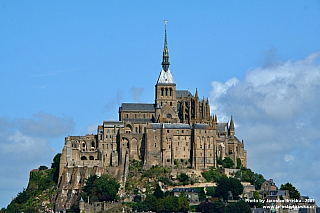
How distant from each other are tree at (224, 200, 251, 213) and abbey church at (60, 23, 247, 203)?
12.3 metres

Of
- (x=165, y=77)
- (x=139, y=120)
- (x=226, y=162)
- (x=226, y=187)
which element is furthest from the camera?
(x=165, y=77)

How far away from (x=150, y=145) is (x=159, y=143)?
4.28 ft

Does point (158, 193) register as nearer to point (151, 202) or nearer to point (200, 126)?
point (151, 202)

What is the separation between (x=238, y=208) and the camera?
10869cm

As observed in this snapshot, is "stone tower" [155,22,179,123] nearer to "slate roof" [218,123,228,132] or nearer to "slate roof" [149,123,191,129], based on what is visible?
"slate roof" [149,123,191,129]

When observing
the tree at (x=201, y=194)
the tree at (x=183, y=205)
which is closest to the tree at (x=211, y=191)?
the tree at (x=201, y=194)

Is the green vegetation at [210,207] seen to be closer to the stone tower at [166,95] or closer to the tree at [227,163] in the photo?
the tree at [227,163]

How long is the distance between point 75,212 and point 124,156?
37.5 ft

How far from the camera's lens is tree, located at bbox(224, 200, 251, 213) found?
108 m

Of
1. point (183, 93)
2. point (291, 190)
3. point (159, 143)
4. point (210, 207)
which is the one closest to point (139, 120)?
point (159, 143)

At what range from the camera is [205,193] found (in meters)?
116

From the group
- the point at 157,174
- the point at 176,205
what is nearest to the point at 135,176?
the point at 157,174

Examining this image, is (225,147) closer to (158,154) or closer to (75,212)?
(158,154)

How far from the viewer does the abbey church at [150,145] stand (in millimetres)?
120812
